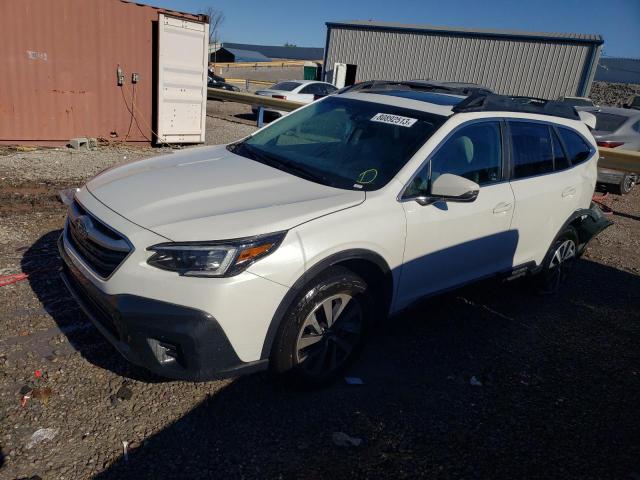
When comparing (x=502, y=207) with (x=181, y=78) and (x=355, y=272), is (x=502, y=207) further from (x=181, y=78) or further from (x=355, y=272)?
(x=181, y=78)

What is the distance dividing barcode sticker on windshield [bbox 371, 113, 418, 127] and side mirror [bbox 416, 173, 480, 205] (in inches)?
21.2

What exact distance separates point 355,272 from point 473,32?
101ft

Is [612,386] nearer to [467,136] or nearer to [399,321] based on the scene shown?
[399,321]

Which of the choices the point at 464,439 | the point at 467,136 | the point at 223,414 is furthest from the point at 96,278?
the point at 467,136

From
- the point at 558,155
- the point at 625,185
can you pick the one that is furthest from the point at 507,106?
Answer: the point at 625,185

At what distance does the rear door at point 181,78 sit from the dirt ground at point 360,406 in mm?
6658

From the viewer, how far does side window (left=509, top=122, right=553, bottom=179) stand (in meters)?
4.09

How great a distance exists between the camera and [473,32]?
29906 mm

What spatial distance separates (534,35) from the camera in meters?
28.7

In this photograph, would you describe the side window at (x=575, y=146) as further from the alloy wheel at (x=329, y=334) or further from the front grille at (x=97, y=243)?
the front grille at (x=97, y=243)

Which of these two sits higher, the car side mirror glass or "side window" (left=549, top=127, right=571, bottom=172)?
"side window" (left=549, top=127, right=571, bottom=172)

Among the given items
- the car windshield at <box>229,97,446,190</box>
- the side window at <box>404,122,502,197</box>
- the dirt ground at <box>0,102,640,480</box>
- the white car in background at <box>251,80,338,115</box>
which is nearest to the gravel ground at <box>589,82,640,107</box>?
the white car in background at <box>251,80,338,115</box>

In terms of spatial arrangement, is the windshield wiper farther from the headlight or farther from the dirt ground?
the dirt ground

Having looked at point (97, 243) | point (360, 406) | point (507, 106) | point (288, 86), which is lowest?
point (360, 406)
